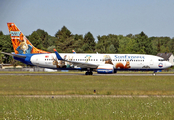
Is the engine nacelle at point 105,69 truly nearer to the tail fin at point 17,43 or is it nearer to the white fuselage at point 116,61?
the white fuselage at point 116,61

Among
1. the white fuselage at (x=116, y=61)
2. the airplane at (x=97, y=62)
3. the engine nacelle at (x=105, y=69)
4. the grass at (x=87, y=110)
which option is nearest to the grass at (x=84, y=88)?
the grass at (x=87, y=110)

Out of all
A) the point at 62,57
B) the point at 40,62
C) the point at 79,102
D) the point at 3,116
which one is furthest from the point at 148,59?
the point at 3,116

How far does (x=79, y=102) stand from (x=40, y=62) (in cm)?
3554

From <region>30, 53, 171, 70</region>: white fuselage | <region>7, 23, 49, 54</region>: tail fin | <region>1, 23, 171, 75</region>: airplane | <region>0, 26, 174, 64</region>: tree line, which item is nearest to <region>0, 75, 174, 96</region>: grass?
<region>1, 23, 171, 75</region>: airplane

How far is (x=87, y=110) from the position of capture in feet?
53.0

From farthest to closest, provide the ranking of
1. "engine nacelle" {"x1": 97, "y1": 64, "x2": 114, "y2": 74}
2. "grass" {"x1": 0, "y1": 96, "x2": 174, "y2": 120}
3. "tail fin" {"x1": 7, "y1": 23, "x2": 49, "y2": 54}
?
"tail fin" {"x1": 7, "y1": 23, "x2": 49, "y2": 54}
"engine nacelle" {"x1": 97, "y1": 64, "x2": 114, "y2": 74}
"grass" {"x1": 0, "y1": 96, "x2": 174, "y2": 120}

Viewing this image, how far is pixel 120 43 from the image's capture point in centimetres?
19000

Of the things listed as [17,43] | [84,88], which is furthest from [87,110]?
[17,43]

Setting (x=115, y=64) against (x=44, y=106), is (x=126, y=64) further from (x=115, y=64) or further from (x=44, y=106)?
(x=44, y=106)

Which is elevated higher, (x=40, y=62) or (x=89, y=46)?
(x=89, y=46)

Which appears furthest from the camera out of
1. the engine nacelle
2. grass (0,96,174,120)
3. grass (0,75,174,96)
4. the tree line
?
the tree line

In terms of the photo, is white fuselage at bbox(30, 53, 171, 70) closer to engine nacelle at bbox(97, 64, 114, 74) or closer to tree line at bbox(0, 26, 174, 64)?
engine nacelle at bbox(97, 64, 114, 74)

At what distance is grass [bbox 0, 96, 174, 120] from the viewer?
14.7 meters

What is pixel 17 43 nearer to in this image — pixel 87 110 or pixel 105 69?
pixel 105 69
